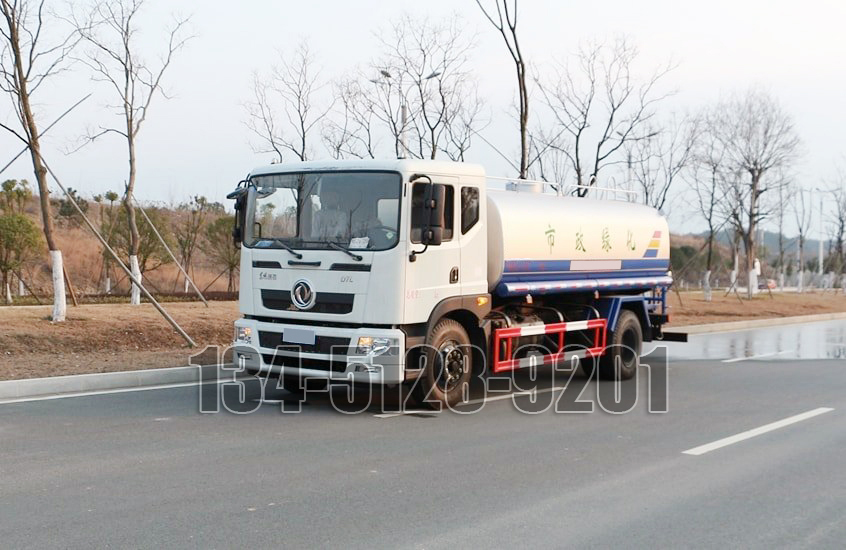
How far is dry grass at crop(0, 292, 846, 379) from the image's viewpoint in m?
11.9

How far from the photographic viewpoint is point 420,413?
31.2 feet

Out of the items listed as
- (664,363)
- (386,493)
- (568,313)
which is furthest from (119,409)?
(664,363)

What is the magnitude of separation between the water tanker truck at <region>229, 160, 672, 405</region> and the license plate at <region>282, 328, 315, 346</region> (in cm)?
1

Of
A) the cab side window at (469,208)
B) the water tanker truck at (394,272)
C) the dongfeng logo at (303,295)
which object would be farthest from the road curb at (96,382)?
the cab side window at (469,208)

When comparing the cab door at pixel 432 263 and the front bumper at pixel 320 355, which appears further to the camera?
the cab door at pixel 432 263

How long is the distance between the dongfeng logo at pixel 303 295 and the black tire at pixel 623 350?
502cm

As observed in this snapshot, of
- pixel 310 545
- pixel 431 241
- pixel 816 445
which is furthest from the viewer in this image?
pixel 431 241

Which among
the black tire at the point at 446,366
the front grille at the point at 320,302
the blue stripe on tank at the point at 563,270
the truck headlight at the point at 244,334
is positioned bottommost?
the black tire at the point at 446,366

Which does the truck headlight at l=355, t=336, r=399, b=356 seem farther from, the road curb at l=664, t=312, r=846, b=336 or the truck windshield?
the road curb at l=664, t=312, r=846, b=336

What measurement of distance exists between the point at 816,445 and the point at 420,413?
13.0 ft

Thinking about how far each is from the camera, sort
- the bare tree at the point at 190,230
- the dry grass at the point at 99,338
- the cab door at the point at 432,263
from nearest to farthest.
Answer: the cab door at the point at 432,263, the dry grass at the point at 99,338, the bare tree at the point at 190,230

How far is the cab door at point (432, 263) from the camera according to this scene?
9.03m

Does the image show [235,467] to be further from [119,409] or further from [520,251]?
[520,251]

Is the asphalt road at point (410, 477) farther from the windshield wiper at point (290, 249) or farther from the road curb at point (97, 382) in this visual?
the windshield wiper at point (290, 249)
